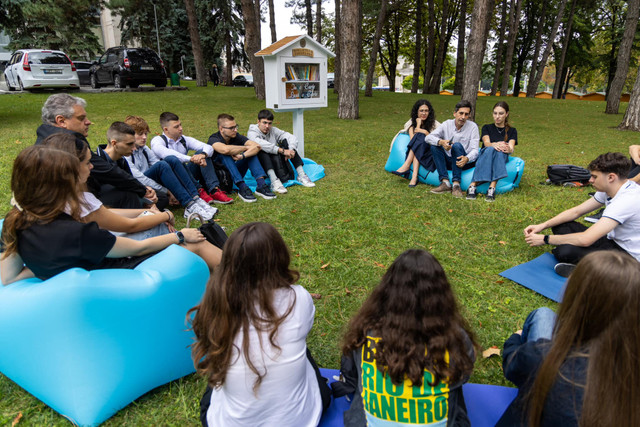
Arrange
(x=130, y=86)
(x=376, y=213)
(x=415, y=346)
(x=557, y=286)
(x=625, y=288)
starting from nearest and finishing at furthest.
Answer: (x=625, y=288) < (x=415, y=346) < (x=557, y=286) < (x=376, y=213) < (x=130, y=86)

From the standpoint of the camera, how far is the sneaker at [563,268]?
350 centimetres

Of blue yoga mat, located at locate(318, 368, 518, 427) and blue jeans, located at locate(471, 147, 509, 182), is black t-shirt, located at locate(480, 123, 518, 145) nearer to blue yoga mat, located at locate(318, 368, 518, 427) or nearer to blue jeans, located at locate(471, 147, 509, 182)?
blue jeans, located at locate(471, 147, 509, 182)

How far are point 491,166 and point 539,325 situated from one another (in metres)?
3.93

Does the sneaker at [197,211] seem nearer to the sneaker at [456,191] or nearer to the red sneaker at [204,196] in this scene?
the red sneaker at [204,196]

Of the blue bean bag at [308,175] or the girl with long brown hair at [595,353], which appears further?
the blue bean bag at [308,175]

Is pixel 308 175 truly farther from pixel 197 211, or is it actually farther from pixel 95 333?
pixel 95 333

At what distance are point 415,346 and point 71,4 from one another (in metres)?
29.2

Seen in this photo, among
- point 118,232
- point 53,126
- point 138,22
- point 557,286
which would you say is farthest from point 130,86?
point 557,286

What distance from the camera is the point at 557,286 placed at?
11.2 ft

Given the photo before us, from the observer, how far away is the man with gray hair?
3.77 meters

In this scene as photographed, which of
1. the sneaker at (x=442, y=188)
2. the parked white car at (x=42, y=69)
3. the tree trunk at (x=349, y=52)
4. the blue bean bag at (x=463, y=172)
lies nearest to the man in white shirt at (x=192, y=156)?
the blue bean bag at (x=463, y=172)

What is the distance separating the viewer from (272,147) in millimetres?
6000

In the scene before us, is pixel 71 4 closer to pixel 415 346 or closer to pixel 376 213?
pixel 376 213

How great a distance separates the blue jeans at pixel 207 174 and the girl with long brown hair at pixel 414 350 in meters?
4.28
